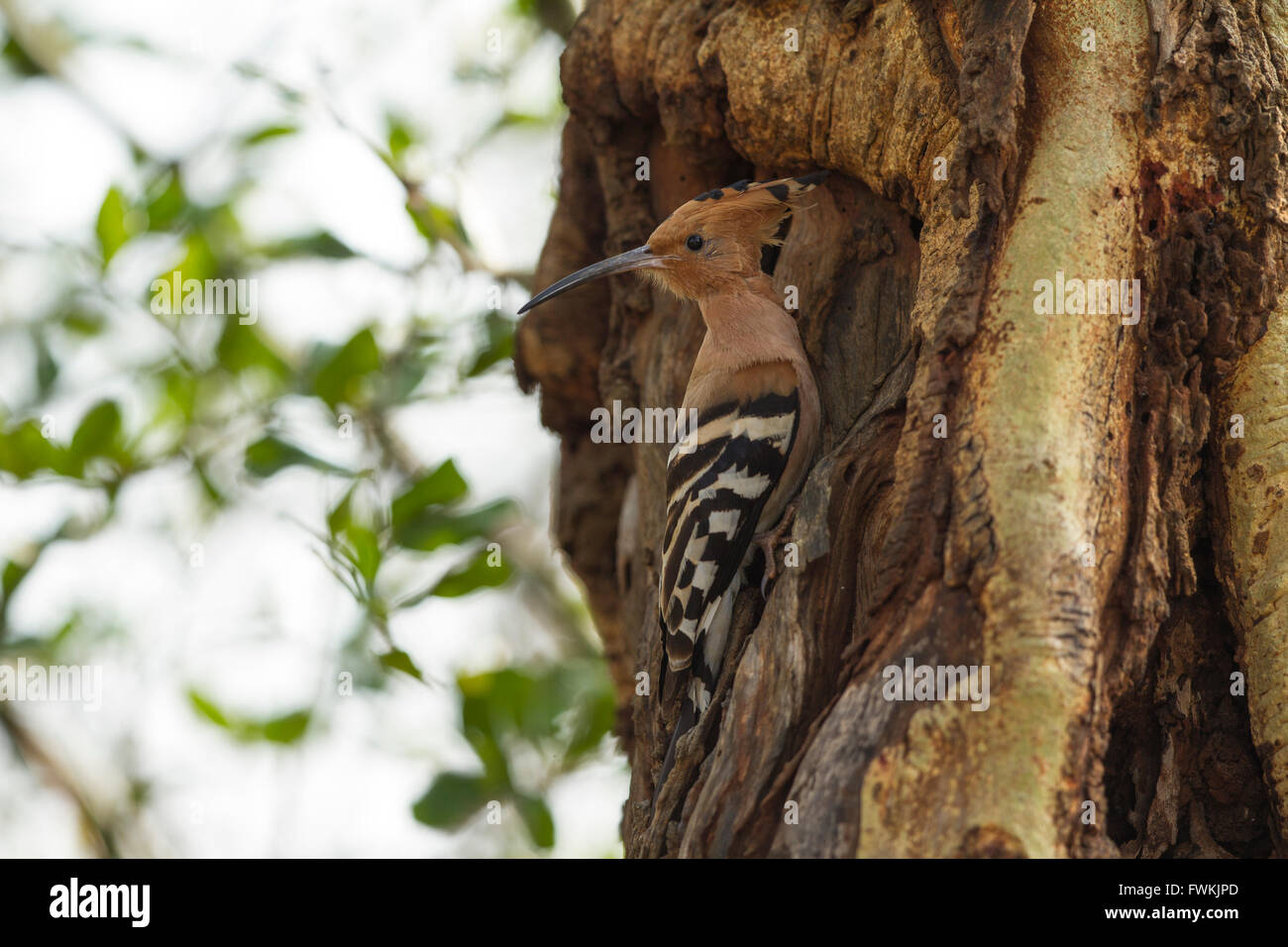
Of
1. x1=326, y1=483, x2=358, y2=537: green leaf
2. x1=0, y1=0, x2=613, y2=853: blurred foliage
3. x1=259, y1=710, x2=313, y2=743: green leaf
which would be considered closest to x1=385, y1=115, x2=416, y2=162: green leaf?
x1=0, y1=0, x2=613, y2=853: blurred foliage

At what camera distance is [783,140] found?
3.16m

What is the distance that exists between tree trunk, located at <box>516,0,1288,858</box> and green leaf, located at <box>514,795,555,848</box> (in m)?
0.81

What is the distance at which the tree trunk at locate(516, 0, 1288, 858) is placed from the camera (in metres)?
1.97

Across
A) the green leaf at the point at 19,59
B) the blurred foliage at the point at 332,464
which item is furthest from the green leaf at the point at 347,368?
the green leaf at the point at 19,59

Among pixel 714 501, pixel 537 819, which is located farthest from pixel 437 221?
pixel 537 819

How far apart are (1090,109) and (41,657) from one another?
3653 millimetres

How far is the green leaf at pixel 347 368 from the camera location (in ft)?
12.1

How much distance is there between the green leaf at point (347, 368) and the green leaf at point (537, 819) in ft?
4.31

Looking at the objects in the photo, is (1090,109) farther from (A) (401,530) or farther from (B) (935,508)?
(A) (401,530)

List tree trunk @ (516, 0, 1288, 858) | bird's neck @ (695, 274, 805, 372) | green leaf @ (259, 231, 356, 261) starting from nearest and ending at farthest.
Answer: tree trunk @ (516, 0, 1288, 858)
bird's neck @ (695, 274, 805, 372)
green leaf @ (259, 231, 356, 261)

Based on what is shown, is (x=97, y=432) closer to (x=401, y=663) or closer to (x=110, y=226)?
(x=110, y=226)

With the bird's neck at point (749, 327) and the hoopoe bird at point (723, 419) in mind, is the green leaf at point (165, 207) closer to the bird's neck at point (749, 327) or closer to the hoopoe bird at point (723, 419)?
the hoopoe bird at point (723, 419)

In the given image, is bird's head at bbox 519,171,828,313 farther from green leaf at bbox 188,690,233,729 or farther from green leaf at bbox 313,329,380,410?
green leaf at bbox 188,690,233,729
